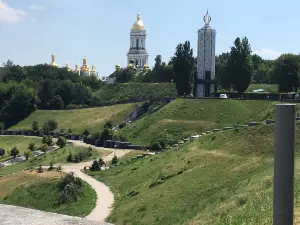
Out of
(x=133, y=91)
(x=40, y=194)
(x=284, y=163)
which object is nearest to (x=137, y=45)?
(x=133, y=91)

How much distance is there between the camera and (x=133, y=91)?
307 feet

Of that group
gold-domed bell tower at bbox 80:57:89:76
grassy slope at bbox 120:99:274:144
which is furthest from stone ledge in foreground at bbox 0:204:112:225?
gold-domed bell tower at bbox 80:57:89:76

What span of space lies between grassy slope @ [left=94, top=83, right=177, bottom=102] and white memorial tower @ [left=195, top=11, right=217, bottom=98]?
17124 millimetres

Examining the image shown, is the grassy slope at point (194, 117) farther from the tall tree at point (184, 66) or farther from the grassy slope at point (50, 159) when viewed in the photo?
the tall tree at point (184, 66)

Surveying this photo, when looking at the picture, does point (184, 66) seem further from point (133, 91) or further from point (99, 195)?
point (99, 195)

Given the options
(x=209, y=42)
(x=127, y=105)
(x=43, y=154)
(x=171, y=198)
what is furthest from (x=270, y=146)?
(x=127, y=105)

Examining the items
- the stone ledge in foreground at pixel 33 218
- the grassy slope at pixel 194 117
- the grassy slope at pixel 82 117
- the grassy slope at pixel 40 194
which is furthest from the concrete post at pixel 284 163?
the grassy slope at pixel 82 117

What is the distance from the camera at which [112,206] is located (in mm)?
26641

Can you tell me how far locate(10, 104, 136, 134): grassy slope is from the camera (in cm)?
6931

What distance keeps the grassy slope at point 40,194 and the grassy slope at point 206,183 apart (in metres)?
1.84

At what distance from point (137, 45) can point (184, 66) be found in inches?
2957

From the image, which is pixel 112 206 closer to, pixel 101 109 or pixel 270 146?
pixel 270 146

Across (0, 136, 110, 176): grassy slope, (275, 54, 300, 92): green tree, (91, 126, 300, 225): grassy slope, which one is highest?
(275, 54, 300, 92): green tree

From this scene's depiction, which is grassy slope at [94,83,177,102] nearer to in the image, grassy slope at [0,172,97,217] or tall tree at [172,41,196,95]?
tall tree at [172,41,196,95]
